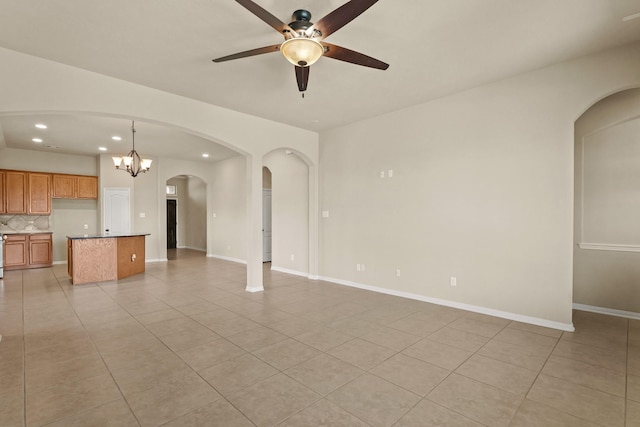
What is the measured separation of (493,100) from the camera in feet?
13.6

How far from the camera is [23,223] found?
8.11m

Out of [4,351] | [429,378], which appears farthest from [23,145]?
[429,378]

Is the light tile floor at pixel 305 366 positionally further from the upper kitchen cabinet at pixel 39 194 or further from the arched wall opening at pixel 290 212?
the upper kitchen cabinet at pixel 39 194

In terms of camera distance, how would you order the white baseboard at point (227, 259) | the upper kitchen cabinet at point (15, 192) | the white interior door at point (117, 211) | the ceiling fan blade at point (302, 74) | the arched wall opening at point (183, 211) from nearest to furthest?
the ceiling fan blade at point (302, 74), the upper kitchen cabinet at point (15, 192), the white interior door at point (117, 211), the white baseboard at point (227, 259), the arched wall opening at point (183, 211)

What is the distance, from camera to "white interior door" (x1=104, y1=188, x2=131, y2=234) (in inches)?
340

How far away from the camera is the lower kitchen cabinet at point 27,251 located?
7.51 m

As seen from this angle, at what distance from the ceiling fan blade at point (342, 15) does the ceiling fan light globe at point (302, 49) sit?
4.7 inches

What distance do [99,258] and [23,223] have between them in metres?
4.00

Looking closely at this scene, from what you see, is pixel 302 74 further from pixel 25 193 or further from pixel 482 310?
→ pixel 25 193

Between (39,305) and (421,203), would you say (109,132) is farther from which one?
(421,203)

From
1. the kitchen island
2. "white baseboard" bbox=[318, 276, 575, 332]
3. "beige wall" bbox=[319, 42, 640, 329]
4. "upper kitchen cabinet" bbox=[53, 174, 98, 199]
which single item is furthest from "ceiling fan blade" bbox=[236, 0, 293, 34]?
"upper kitchen cabinet" bbox=[53, 174, 98, 199]

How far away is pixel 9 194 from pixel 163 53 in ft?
24.9

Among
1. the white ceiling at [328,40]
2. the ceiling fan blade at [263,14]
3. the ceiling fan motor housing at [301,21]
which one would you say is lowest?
the ceiling fan blade at [263,14]

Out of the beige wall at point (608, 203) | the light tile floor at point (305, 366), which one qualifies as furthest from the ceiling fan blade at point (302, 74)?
the beige wall at point (608, 203)
